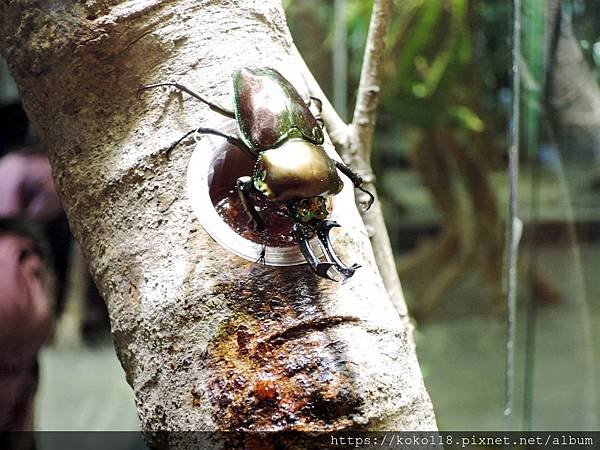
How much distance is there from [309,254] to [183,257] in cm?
17

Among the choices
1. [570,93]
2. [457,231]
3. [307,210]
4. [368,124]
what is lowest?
[457,231]

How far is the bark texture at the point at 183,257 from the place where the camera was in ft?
2.58

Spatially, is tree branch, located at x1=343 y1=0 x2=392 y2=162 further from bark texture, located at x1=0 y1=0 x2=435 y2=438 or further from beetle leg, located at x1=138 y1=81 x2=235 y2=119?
beetle leg, located at x1=138 y1=81 x2=235 y2=119

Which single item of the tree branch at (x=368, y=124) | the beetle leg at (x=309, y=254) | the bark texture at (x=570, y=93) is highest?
the beetle leg at (x=309, y=254)

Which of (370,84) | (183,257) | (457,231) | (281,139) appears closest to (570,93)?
(370,84)

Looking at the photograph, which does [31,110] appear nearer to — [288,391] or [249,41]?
[249,41]

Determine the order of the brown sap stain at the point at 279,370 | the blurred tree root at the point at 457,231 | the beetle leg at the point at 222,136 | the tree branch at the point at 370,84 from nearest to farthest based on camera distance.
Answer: the brown sap stain at the point at 279,370 → the beetle leg at the point at 222,136 → the tree branch at the point at 370,84 → the blurred tree root at the point at 457,231

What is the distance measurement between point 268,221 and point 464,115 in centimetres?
163

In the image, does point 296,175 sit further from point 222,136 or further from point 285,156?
point 222,136

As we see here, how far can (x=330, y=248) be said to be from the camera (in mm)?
808

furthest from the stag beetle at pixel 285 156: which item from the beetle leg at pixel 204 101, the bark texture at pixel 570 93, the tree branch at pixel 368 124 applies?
the bark texture at pixel 570 93

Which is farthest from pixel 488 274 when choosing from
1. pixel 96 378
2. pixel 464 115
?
pixel 96 378

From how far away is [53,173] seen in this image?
1.03m

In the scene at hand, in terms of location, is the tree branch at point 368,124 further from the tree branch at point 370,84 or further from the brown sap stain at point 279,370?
the brown sap stain at point 279,370
